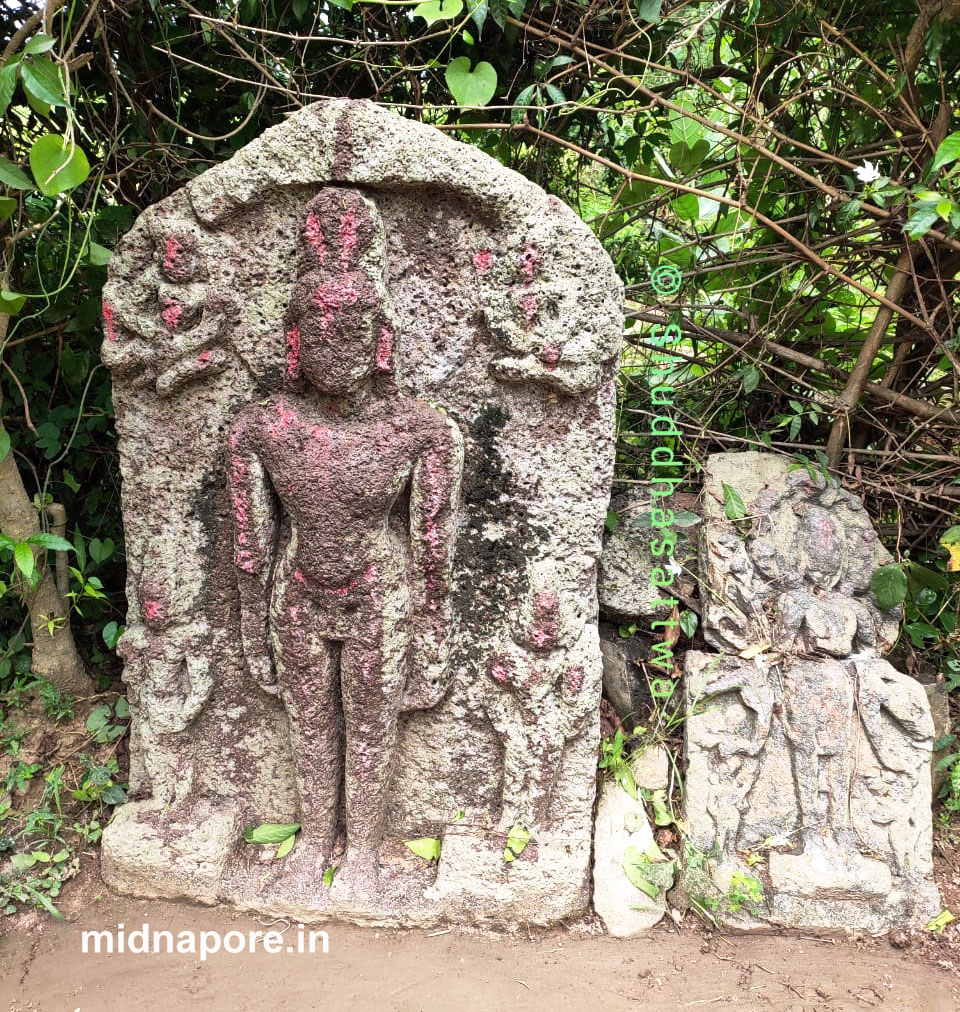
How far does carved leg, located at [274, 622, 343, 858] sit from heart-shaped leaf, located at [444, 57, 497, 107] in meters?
1.70

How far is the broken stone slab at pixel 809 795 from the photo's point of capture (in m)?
2.37

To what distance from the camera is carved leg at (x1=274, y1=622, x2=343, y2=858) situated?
92.2 inches

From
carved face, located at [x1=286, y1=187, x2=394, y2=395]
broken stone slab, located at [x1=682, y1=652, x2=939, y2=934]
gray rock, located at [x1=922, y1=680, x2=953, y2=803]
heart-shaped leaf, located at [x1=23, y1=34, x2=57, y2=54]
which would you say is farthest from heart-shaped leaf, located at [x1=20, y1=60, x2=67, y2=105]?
gray rock, located at [x1=922, y1=680, x2=953, y2=803]

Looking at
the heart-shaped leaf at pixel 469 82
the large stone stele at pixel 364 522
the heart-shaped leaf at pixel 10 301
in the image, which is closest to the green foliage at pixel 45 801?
the large stone stele at pixel 364 522

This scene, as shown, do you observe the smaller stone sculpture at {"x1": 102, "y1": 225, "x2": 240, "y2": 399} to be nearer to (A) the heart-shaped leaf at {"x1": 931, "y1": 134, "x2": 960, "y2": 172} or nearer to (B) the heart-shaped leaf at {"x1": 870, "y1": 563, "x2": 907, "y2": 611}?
(A) the heart-shaped leaf at {"x1": 931, "y1": 134, "x2": 960, "y2": 172}

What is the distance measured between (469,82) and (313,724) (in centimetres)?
206

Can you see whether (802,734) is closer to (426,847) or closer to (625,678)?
(625,678)

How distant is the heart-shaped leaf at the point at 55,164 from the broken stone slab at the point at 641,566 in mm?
2007

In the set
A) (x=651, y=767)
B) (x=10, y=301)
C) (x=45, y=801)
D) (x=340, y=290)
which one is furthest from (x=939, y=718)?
(x=10, y=301)

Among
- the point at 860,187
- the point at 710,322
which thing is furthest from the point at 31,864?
the point at 860,187

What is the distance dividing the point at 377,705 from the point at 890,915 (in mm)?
1668

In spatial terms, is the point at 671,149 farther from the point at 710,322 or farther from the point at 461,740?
the point at 461,740

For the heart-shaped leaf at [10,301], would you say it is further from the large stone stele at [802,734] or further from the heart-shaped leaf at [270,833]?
the large stone stele at [802,734]

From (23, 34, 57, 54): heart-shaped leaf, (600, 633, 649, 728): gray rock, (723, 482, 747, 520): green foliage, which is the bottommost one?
(600, 633, 649, 728): gray rock
